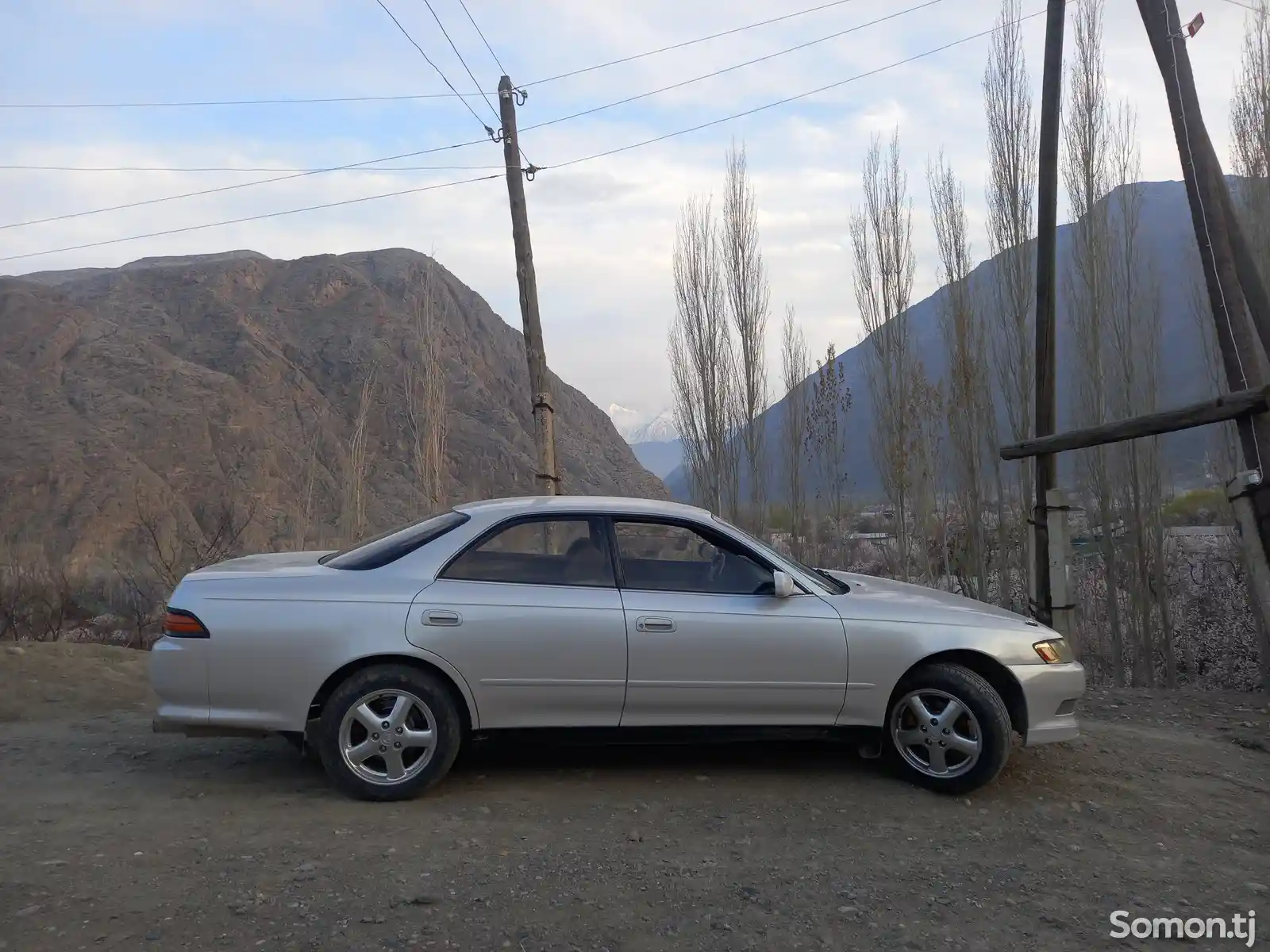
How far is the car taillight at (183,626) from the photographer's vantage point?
4.62 meters

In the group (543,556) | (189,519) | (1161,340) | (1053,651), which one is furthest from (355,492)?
(189,519)

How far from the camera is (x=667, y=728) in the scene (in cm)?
495

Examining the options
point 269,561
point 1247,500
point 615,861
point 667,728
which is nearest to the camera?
point 615,861

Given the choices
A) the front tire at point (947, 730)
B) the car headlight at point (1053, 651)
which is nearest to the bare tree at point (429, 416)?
the front tire at point (947, 730)

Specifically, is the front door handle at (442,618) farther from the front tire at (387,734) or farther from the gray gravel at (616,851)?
the gray gravel at (616,851)

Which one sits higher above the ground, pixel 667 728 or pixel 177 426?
pixel 177 426

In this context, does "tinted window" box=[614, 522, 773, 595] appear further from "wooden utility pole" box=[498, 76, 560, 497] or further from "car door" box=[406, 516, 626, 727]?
"wooden utility pole" box=[498, 76, 560, 497]

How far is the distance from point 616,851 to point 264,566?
7.85 feet

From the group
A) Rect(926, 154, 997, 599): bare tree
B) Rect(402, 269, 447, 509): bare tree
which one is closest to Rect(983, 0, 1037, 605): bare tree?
Rect(926, 154, 997, 599): bare tree

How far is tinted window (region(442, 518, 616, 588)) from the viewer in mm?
4953

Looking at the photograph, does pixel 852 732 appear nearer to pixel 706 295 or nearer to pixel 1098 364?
pixel 1098 364

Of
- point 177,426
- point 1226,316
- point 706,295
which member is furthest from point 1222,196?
point 177,426

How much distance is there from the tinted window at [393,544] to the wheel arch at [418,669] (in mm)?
489

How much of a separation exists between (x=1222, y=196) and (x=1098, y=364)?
6.74 m
